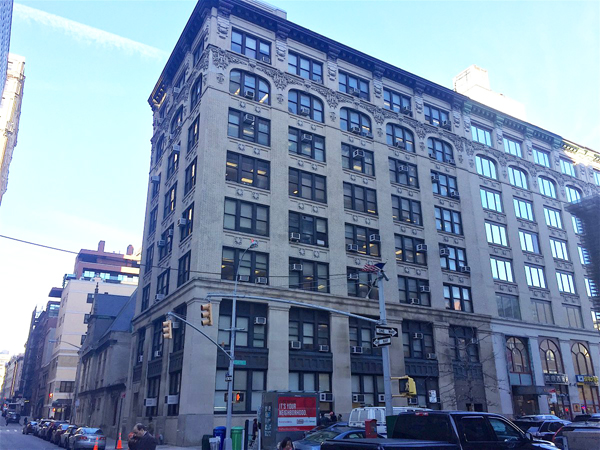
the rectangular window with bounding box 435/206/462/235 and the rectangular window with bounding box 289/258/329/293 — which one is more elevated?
the rectangular window with bounding box 435/206/462/235

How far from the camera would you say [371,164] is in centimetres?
4444

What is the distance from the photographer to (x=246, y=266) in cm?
3488

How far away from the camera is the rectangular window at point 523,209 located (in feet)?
176

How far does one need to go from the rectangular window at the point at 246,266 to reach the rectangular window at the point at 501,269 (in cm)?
2446

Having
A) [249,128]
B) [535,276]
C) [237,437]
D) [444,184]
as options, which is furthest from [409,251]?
[237,437]

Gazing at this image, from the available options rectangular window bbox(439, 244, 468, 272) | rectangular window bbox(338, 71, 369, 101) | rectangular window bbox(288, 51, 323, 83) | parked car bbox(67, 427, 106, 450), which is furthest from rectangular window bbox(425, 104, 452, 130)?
parked car bbox(67, 427, 106, 450)

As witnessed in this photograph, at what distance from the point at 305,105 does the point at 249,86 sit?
518 cm

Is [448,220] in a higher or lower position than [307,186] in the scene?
higher

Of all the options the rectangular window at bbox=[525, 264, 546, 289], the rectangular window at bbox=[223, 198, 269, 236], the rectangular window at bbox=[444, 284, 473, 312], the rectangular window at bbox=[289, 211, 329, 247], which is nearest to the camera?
the rectangular window at bbox=[223, 198, 269, 236]

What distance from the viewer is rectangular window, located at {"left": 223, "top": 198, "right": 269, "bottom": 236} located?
3538 centimetres

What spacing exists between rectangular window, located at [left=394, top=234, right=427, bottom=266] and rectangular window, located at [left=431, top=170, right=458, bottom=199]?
652 centimetres

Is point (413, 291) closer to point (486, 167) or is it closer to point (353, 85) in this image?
point (486, 167)

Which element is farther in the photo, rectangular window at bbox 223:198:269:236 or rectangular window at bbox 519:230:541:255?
rectangular window at bbox 519:230:541:255

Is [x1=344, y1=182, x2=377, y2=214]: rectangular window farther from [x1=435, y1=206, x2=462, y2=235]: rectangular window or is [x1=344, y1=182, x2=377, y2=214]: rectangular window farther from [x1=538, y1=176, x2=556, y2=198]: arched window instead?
[x1=538, y1=176, x2=556, y2=198]: arched window
